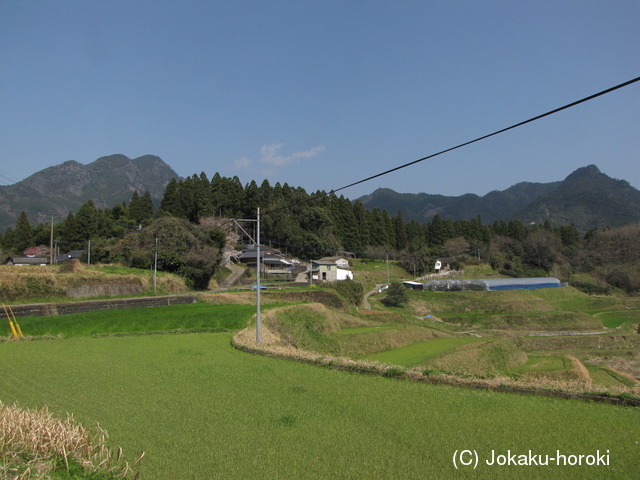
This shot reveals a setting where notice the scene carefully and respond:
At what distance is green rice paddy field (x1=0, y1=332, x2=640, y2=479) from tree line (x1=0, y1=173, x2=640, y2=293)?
90.8ft

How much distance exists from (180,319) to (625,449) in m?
18.4

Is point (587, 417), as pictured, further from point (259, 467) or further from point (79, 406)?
point (79, 406)

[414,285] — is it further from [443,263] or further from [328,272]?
[443,263]

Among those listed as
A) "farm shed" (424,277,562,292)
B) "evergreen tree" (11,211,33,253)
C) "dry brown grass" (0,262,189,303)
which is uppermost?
"evergreen tree" (11,211,33,253)

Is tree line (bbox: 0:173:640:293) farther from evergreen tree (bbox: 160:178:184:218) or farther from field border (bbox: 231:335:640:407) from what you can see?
field border (bbox: 231:335:640:407)

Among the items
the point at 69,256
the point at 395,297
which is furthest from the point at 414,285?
the point at 69,256

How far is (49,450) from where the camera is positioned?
4.98 m

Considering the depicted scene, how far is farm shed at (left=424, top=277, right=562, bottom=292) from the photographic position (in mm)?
52653

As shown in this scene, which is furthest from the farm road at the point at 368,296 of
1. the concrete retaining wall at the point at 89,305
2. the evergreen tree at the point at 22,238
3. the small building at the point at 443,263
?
the evergreen tree at the point at 22,238

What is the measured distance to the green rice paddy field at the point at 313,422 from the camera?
504 cm

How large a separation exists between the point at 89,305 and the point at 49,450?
754 inches

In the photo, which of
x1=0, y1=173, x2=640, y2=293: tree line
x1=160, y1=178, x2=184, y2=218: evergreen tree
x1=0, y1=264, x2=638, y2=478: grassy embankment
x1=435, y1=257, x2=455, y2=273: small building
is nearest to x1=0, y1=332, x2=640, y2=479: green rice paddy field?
x1=0, y1=264, x2=638, y2=478: grassy embankment

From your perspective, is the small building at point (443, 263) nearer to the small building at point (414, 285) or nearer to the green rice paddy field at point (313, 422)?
the small building at point (414, 285)

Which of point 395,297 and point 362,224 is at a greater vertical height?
point 362,224
